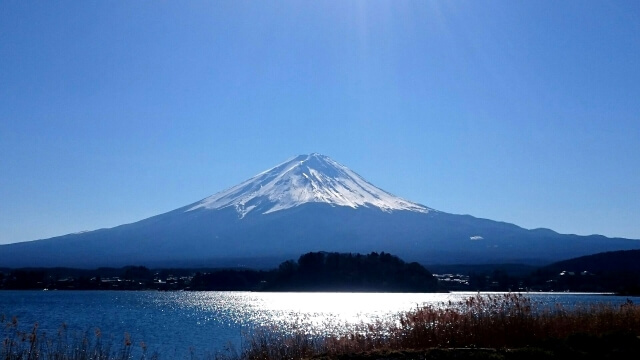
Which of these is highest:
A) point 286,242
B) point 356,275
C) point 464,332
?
point 286,242

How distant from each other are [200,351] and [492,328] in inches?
500

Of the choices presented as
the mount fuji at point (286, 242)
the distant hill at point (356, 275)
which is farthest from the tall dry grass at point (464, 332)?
the mount fuji at point (286, 242)

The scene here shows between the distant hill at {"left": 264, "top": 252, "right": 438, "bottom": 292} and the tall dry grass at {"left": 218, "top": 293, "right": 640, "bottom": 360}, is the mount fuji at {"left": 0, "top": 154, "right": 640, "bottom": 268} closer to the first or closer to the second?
the distant hill at {"left": 264, "top": 252, "right": 438, "bottom": 292}

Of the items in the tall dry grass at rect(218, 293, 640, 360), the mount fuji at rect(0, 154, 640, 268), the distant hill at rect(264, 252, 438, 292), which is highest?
the mount fuji at rect(0, 154, 640, 268)

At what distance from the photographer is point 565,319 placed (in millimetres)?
12492

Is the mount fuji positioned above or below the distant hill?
above

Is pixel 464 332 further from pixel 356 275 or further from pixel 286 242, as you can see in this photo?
pixel 286 242

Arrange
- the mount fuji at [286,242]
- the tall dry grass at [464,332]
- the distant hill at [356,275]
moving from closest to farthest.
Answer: the tall dry grass at [464,332]
the distant hill at [356,275]
the mount fuji at [286,242]

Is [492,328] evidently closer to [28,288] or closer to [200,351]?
[200,351]

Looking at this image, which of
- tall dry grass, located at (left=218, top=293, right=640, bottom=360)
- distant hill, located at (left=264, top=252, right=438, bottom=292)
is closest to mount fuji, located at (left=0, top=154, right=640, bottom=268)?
Result: distant hill, located at (left=264, top=252, right=438, bottom=292)

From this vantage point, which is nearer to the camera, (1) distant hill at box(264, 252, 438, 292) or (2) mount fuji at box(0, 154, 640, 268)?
(1) distant hill at box(264, 252, 438, 292)

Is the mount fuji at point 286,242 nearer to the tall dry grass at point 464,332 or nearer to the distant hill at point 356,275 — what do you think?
the distant hill at point 356,275

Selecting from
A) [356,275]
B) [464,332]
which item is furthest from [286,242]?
[464,332]

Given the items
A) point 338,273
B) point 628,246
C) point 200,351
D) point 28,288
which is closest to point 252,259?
point 28,288
